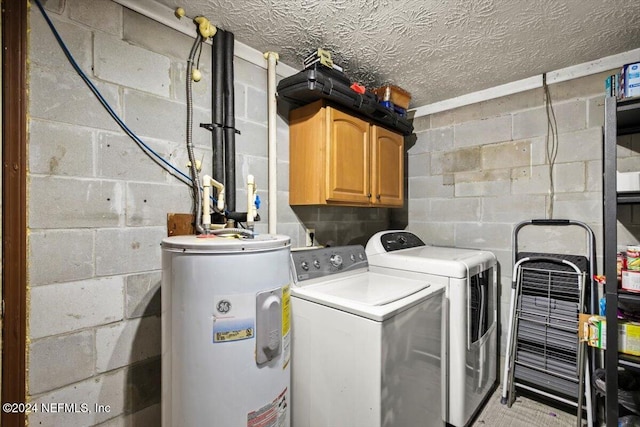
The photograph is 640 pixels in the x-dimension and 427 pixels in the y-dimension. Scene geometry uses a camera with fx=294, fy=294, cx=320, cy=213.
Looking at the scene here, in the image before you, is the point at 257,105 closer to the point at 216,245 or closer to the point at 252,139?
the point at 252,139

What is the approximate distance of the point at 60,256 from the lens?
3.96 feet

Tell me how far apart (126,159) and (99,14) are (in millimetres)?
635

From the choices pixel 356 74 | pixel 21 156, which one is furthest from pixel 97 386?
pixel 356 74

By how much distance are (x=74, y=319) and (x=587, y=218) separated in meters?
3.00

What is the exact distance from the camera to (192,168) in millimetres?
1592

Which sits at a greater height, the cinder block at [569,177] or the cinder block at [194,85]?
the cinder block at [194,85]

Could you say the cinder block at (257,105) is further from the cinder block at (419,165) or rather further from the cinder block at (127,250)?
the cinder block at (419,165)

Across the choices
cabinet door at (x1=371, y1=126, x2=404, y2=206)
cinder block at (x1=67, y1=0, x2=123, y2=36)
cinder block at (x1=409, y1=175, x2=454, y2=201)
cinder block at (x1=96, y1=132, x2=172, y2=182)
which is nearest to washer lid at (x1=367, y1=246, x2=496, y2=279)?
cabinet door at (x1=371, y1=126, x2=404, y2=206)

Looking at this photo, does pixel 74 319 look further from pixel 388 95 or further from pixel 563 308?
pixel 563 308

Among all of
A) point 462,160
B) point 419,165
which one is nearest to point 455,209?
point 462,160

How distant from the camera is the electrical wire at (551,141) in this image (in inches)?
84.2

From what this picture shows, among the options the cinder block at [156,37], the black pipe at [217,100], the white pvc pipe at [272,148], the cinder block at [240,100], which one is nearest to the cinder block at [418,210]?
the white pvc pipe at [272,148]

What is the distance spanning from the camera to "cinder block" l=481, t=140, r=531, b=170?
2252 millimetres

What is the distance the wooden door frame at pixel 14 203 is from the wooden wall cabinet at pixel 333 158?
1.36 metres
